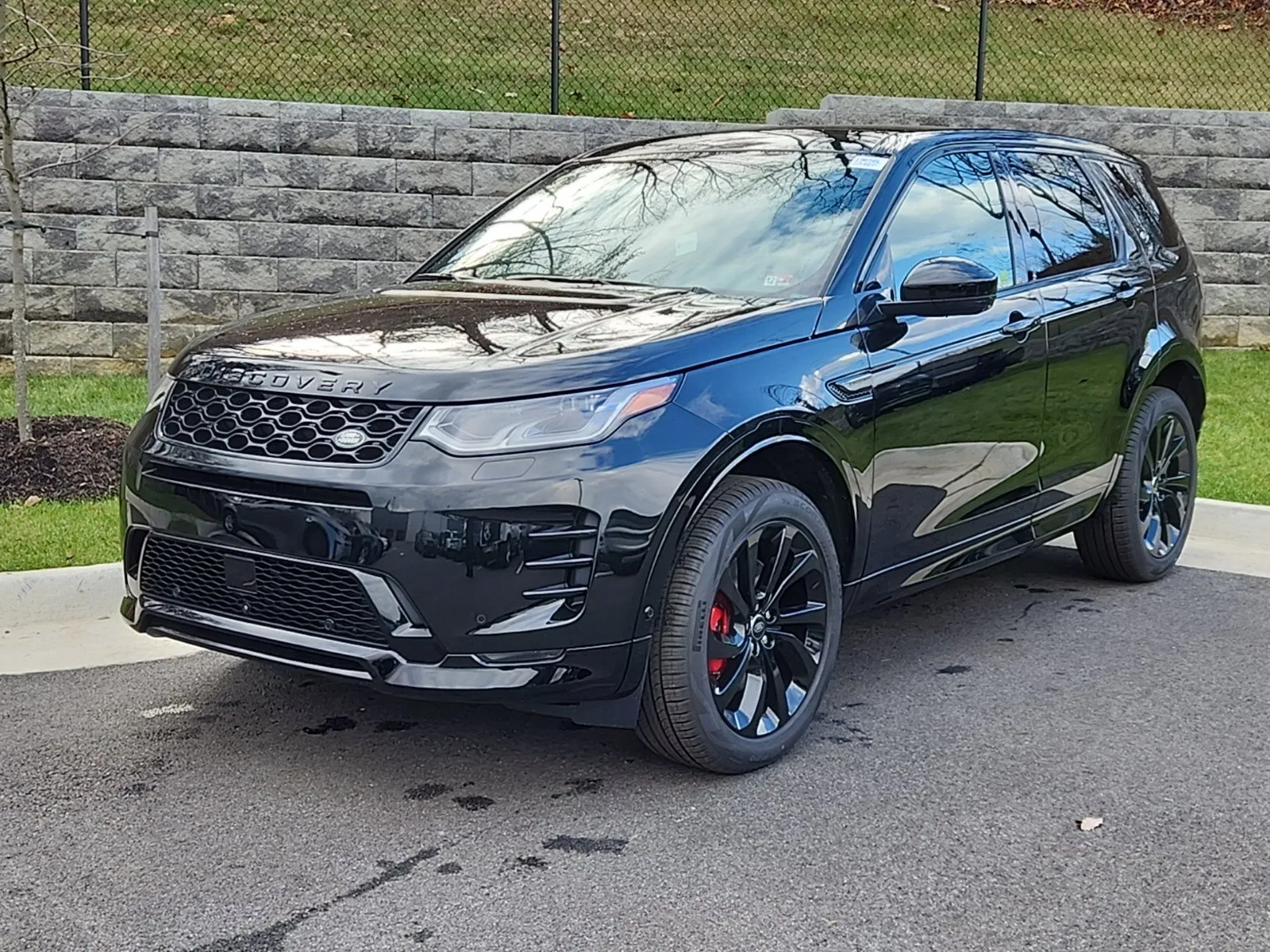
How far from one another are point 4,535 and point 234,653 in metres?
2.62

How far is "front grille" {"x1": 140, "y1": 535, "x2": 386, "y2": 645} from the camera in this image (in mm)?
3400

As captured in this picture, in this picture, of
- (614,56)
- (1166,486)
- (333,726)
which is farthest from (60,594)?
(614,56)

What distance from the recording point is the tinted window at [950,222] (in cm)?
448

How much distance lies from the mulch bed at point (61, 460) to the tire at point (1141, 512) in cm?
434

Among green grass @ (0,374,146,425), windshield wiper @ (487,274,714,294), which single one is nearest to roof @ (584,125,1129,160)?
windshield wiper @ (487,274,714,294)

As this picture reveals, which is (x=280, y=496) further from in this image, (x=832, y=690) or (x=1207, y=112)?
(x=1207, y=112)

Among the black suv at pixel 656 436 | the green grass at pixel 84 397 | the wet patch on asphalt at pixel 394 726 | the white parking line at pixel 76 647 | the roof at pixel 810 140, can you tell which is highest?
the roof at pixel 810 140

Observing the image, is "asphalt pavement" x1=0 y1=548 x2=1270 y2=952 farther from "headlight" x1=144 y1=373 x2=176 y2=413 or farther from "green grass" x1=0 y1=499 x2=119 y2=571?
"headlight" x1=144 y1=373 x2=176 y2=413

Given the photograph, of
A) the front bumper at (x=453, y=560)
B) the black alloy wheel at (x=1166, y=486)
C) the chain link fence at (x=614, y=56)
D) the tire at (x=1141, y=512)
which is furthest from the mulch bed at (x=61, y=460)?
the black alloy wheel at (x=1166, y=486)

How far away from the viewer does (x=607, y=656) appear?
3463mm

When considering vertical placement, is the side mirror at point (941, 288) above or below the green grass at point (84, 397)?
above

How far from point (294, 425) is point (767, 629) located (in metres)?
1.43

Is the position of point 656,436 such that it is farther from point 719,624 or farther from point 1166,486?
point 1166,486

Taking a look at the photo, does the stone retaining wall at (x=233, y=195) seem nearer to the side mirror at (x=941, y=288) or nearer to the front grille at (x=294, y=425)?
the front grille at (x=294, y=425)
